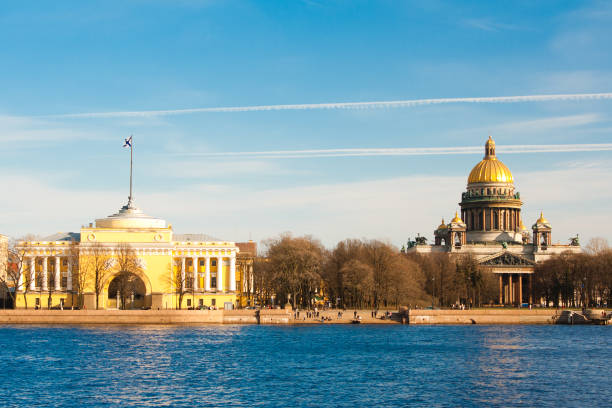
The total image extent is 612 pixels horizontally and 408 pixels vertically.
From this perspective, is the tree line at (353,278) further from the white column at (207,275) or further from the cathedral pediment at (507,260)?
the cathedral pediment at (507,260)

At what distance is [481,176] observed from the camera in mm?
157750

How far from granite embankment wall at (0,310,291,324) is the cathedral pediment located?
63.9m

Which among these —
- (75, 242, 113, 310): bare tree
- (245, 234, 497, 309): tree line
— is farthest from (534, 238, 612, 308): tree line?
(75, 242, 113, 310): bare tree

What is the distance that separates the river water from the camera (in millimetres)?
45062

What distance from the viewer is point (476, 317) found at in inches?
3767

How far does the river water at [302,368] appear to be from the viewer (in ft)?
148

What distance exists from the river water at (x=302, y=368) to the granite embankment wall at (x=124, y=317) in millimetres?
8097

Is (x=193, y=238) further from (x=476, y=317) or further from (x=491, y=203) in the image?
(x=491, y=203)

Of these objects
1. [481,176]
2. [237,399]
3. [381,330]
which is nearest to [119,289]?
[381,330]

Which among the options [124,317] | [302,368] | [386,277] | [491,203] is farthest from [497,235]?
[302,368]

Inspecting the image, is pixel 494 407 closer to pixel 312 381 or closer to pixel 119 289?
pixel 312 381

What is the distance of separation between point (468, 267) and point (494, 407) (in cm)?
7729

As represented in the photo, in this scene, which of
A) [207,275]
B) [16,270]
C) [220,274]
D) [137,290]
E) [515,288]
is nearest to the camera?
[16,270]

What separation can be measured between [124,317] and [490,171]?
3315 inches
